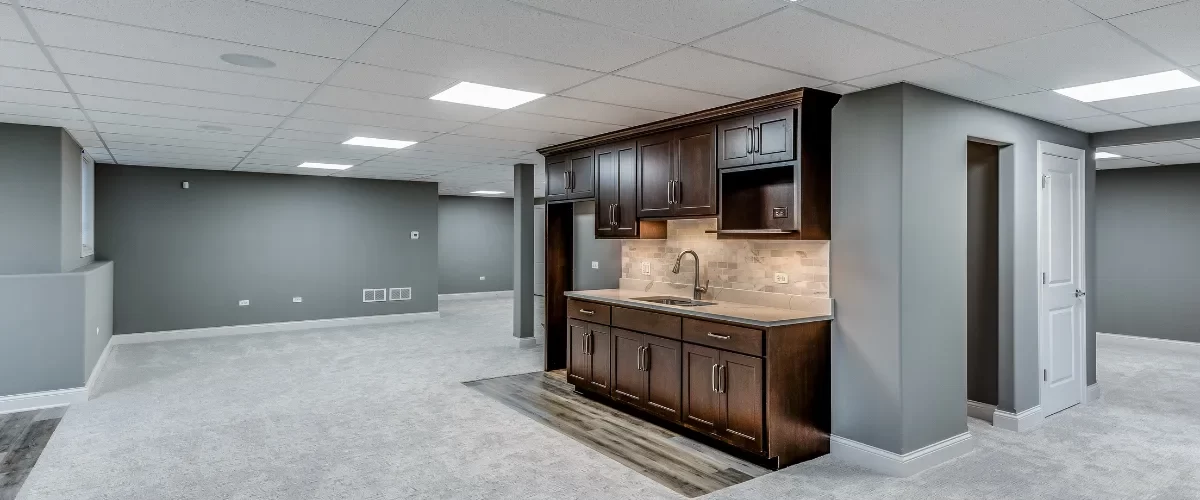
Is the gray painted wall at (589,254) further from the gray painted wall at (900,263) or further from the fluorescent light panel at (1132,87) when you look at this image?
the fluorescent light panel at (1132,87)

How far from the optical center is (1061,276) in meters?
4.59

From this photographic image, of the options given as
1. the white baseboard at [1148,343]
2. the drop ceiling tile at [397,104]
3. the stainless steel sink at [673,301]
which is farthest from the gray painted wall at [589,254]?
the white baseboard at [1148,343]

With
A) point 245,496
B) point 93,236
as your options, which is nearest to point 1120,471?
point 245,496

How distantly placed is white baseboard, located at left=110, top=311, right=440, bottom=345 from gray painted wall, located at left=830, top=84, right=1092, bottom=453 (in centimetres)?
733

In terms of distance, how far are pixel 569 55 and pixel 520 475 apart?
2168 mm

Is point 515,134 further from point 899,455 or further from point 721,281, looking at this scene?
point 899,455

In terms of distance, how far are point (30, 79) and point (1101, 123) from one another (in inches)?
264

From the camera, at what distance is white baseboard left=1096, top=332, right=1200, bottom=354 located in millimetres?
7137

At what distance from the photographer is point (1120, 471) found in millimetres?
3496

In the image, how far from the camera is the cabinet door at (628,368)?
4410 millimetres

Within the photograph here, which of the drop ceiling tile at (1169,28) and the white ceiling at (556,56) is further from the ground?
the white ceiling at (556,56)

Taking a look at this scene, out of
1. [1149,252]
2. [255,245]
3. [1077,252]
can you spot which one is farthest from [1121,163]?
[255,245]

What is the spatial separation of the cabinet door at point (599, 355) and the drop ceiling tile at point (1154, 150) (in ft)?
15.0

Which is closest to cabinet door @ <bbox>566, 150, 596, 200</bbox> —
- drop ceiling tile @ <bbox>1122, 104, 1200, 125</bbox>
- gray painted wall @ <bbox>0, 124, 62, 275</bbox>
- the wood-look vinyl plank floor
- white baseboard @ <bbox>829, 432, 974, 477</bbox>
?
the wood-look vinyl plank floor
